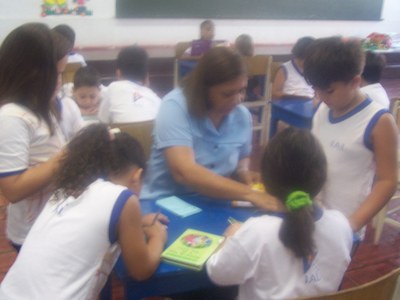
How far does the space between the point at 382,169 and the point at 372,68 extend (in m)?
1.39

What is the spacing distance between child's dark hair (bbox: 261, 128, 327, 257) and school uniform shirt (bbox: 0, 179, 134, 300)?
0.42 m

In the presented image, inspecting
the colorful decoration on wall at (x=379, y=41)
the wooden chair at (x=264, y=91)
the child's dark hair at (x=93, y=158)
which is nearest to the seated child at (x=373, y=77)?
the wooden chair at (x=264, y=91)

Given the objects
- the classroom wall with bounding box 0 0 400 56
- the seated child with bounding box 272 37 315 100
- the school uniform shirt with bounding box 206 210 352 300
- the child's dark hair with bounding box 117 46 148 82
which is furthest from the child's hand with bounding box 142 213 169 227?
the classroom wall with bounding box 0 0 400 56

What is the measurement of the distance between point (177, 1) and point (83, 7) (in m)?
1.32

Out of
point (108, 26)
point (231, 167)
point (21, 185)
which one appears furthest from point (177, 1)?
point (21, 185)

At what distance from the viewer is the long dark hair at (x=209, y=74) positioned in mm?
1749

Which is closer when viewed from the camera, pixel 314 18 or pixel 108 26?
pixel 108 26

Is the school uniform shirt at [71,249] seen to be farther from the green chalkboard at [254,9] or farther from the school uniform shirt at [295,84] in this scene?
the green chalkboard at [254,9]

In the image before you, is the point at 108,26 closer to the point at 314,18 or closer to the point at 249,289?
the point at 314,18

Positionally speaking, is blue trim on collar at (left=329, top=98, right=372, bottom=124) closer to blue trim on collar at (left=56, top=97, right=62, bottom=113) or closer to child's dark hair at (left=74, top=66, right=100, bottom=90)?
blue trim on collar at (left=56, top=97, right=62, bottom=113)

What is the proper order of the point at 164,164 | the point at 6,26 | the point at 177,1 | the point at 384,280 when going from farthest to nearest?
the point at 177,1 → the point at 6,26 → the point at 164,164 → the point at 384,280

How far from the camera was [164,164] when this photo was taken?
1851 mm

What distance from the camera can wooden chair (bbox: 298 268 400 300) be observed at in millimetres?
1000

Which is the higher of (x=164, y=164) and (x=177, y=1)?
(x=177, y=1)
